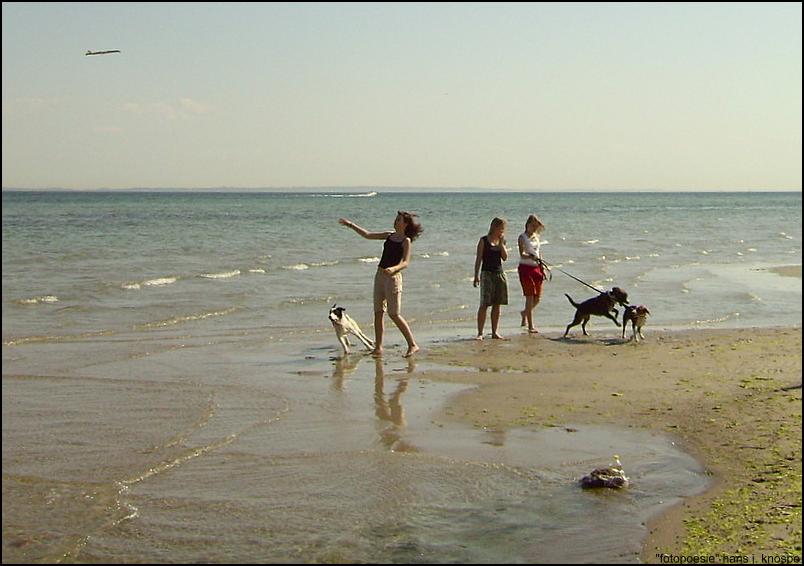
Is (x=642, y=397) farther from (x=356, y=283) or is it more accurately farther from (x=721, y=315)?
(x=356, y=283)

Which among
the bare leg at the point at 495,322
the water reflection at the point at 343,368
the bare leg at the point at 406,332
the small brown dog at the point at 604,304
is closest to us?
the water reflection at the point at 343,368

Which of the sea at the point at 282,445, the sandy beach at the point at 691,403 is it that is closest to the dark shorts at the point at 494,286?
the sandy beach at the point at 691,403

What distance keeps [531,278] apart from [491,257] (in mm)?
892

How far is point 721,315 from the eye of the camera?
14.7 m

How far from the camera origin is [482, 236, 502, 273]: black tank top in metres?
11.8

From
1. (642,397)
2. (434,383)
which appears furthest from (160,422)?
(642,397)

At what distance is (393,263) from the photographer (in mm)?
10477

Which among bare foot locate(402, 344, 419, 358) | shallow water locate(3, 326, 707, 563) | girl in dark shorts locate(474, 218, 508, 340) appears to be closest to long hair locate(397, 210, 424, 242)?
bare foot locate(402, 344, 419, 358)

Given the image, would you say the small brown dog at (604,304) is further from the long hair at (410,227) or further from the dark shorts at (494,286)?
the long hair at (410,227)

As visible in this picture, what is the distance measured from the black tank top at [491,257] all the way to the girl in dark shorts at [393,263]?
4.86ft

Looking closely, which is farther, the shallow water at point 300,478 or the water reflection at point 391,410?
the water reflection at point 391,410

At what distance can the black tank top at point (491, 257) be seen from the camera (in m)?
Result: 11.8

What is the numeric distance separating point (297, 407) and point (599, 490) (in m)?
3.14

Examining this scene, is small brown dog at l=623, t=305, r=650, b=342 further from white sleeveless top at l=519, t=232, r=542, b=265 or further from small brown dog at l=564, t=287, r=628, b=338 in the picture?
white sleeveless top at l=519, t=232, r=542, b=265
